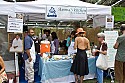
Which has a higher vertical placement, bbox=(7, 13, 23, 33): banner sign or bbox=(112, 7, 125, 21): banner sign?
bbox=(112, 7, 125, 21): banner sign

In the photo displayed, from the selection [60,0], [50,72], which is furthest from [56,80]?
[60,0]

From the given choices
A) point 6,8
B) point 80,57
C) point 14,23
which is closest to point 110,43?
point 80,57

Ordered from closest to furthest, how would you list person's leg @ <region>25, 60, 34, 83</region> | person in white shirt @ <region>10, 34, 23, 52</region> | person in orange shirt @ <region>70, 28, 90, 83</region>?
person in white shirt @ <region>10, 34, 23, 52</region> < person in orange shirt @ <region>70, 28, 90, 83</region> < person's leg @ <region>25, 60, 34, 83</region>

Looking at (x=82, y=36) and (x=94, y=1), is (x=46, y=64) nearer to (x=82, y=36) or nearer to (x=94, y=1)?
(x=82, y=36)

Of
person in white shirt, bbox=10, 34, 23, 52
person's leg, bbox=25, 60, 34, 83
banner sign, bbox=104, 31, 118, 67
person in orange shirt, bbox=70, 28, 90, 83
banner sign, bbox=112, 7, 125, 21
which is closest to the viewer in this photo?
person in white shirt, bbox=10, 34, 23, 52

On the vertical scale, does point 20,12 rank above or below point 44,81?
above

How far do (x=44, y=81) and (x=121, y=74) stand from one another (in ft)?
5.74

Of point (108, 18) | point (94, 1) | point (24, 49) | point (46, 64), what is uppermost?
point (94, 1)

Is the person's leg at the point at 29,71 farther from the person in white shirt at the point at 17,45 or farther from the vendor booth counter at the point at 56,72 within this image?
the person in white shirt at the point at 17,45

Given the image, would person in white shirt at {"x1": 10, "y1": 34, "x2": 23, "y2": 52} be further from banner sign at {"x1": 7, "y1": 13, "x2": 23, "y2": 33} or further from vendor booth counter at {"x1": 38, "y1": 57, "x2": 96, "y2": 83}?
vendor booth counter at {"x1": 38, "y1": 57, "x2": 96, "y2": 83}

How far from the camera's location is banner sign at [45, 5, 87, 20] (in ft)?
16.1

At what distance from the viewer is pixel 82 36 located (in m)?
5.04

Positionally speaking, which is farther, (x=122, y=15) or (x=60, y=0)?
(x=122, y=15)

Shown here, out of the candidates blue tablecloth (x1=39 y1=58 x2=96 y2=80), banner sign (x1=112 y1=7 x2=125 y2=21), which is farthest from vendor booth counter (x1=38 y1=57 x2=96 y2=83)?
banner sign (x1=112 y1=7 x2=125 y2=21)
